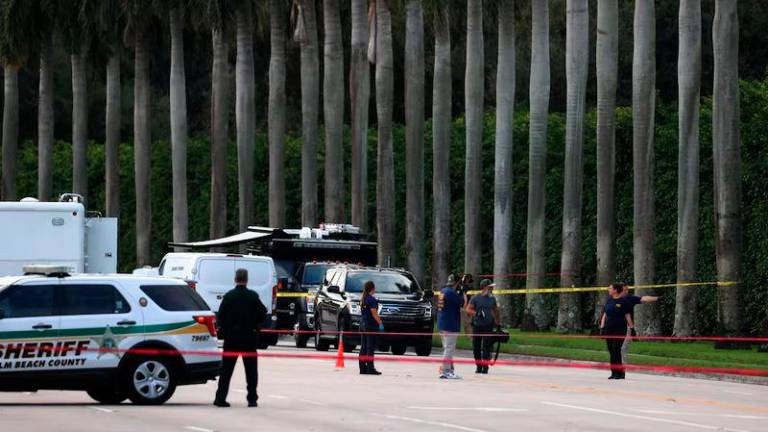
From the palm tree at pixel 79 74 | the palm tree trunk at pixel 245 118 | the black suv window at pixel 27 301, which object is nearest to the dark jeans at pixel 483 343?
the black suv window at pixel 27 301

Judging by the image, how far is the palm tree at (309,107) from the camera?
58.6 m

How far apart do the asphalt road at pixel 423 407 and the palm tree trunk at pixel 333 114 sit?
82.1 ft

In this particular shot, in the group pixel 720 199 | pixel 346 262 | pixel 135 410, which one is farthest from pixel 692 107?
pixel 135 410

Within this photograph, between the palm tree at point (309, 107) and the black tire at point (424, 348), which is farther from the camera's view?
the palm tree at point (309, 107)

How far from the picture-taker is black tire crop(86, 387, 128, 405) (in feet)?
77.8

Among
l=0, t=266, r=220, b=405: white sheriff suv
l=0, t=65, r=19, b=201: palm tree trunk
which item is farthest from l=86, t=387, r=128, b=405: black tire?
l=0, t=65, r=19, b=201: palm tree trunk

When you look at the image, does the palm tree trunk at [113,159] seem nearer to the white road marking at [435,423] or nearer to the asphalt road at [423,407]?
the asphalt road at [423,407]

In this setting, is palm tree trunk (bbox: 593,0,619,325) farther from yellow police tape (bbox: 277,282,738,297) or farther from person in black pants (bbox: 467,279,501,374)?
person in black pants (bbox: 467,279,501,374)

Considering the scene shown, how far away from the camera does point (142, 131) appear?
218 ft

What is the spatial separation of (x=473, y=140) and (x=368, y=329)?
20.1 m

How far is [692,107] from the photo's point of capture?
39750mm

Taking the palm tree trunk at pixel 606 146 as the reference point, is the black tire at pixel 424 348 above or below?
below

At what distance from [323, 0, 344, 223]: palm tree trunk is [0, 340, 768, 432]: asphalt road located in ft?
82.1

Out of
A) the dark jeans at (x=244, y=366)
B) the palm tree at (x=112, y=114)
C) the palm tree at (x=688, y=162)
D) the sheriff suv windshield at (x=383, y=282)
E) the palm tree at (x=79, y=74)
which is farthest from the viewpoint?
the palm tree at (x=79, y=74)
